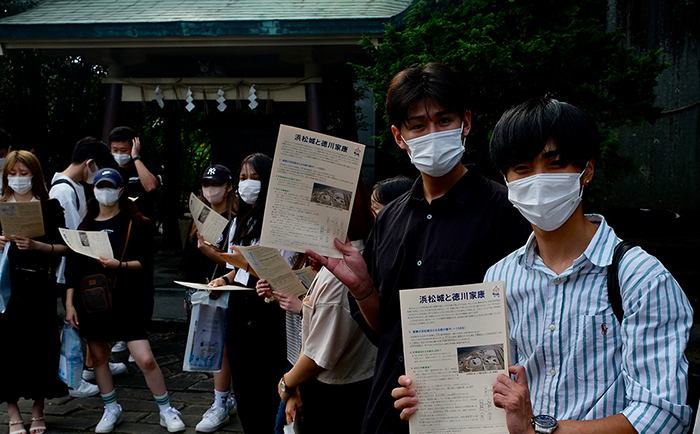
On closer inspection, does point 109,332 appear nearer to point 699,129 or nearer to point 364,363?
point 364,363

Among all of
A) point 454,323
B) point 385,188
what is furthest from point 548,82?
point 454,323

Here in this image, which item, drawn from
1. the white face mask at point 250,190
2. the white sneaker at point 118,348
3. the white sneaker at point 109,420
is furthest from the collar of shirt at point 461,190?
the white sneaker at point 118,348

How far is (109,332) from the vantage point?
4656 millimetres

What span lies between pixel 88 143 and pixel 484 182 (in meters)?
4.74

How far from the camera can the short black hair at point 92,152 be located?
5.64m

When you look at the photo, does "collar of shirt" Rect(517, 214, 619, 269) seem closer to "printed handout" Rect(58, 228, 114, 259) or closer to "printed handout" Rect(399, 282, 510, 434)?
"printed handout" Rect(399, 282, 510, 434)

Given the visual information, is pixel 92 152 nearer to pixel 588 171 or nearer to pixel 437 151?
pixel 437 151

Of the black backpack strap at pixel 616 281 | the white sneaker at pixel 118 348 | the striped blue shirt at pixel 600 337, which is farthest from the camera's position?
the white sneaker at pixel 118 348

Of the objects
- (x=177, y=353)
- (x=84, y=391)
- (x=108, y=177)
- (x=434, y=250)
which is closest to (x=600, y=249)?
(x=434, y=250)

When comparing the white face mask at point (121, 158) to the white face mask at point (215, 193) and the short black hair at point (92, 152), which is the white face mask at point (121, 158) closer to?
the short black hair at point (92, 152)

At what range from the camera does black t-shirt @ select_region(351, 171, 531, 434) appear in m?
2.04

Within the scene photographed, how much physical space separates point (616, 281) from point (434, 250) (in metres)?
0.72

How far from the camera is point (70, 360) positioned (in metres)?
4.66

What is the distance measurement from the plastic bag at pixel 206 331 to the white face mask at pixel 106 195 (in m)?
1.34
